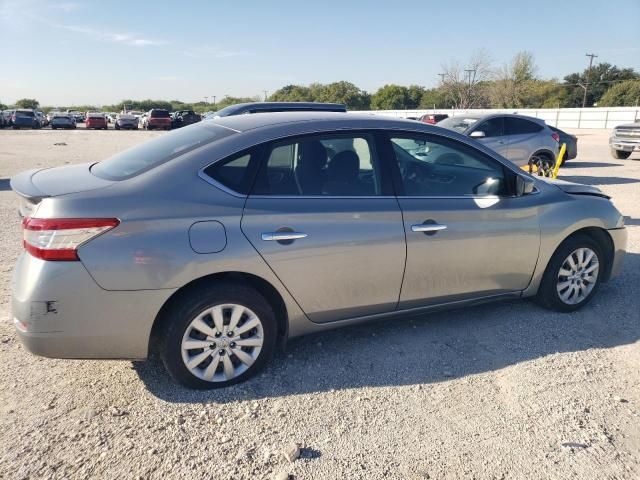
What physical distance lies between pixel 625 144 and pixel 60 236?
18584 millimetres

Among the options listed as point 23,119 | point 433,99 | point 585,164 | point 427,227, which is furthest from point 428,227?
point 433,99

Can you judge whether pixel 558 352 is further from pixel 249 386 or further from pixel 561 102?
pixel 561 102

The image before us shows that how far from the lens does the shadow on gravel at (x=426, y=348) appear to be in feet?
10.9

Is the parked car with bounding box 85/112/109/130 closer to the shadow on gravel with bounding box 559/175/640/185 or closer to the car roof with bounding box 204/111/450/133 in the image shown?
the shadow on gravel with bounding box 559/175/640/185

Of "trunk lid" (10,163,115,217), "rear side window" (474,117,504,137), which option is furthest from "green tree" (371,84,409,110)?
"trunk lid" (10,163,115,217)

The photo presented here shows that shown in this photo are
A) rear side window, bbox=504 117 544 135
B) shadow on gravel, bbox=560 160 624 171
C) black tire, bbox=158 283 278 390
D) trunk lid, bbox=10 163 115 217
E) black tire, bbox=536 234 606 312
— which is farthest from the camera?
shadow on gravel, bbox=560 160 624 171

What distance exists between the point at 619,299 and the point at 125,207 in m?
4.44

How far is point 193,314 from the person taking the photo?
9.91 ft

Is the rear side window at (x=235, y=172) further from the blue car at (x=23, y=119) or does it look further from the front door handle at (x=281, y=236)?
the blue car at (x=23, y=119)

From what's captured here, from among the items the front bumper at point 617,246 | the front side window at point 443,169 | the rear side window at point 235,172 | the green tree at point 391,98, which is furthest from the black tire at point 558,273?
the green tree at point 391,98

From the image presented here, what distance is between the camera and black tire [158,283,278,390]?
3010 millimetres

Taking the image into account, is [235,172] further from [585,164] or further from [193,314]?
[585,164]

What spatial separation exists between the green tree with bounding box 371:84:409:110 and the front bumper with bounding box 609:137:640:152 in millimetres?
59940

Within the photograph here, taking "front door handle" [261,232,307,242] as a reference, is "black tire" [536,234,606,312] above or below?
below
